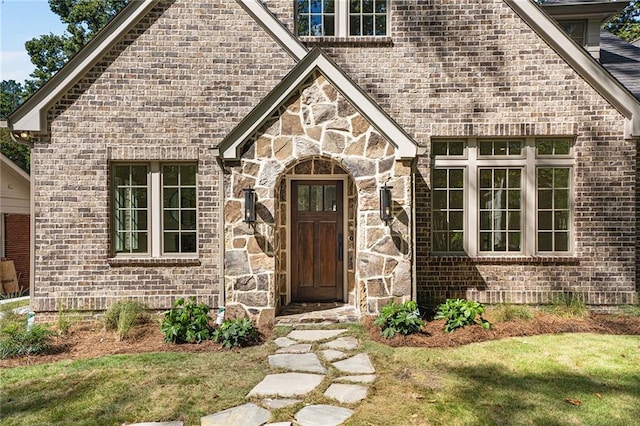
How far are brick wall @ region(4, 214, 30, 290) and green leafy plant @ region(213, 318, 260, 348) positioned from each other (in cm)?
1135

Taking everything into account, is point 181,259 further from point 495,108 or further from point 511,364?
point 495,108

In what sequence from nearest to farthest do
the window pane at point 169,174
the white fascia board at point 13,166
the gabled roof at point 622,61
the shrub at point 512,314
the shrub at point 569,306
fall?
the shrub at point 512,314 < the shrub at point 569,306 < the window pane at point 169,174 < the gabled roof at point 622,61 < the white fascia board at point 13,166

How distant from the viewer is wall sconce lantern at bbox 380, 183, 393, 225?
603 cm

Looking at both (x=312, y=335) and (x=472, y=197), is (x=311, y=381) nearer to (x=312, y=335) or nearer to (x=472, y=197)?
(x=312, y=335)

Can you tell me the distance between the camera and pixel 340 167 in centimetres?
689

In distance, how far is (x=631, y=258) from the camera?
7172mm

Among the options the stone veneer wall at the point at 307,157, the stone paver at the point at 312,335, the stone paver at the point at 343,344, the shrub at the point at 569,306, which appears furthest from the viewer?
the shrub at the point at 569,306

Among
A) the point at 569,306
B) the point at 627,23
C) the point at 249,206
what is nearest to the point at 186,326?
the point at 249,206

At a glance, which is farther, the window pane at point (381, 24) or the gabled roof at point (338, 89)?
the window pane at point (381, 24)

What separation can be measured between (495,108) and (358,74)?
2.53 metres

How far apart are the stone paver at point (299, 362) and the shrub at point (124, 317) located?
2.46m

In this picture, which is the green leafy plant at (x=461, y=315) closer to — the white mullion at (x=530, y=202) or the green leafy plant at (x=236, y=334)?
the white mullion at (x=530, y=202)

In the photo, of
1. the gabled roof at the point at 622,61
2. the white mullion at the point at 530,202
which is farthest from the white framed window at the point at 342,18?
the gabled roof at the point at 622,61

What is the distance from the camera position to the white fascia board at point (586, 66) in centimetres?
697
